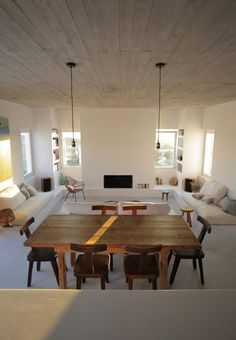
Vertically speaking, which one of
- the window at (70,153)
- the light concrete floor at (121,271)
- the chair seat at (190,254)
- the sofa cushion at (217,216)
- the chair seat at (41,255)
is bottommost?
the light concrete floor at (121,271)

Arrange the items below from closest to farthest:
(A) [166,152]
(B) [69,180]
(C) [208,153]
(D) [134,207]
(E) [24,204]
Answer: (D) [134,207], (E) [24,204], (C) [208,153], (B) [69,180], (A) [166,152]

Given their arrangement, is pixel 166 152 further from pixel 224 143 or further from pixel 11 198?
pixel 11 198

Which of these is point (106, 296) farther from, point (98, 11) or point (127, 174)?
point (127, 174)

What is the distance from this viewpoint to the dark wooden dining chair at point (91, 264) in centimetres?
249

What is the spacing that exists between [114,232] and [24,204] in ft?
11.4

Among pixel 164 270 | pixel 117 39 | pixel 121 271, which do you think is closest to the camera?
pixel 117 39

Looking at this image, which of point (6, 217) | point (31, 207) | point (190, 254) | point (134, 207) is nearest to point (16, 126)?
point (31, 207)

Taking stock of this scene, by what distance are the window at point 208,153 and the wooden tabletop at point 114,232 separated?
168 inches

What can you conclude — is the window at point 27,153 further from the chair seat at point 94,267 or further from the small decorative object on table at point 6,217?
the chair seat at point 94,267

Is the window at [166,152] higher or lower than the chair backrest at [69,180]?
higher

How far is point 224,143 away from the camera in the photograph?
583cm

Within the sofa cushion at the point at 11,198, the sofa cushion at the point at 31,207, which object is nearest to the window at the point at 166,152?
the sofa cushion at the point at 31,207

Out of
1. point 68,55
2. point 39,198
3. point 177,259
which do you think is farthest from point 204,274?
point 39,198

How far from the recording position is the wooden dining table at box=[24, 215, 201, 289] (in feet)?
8.82
